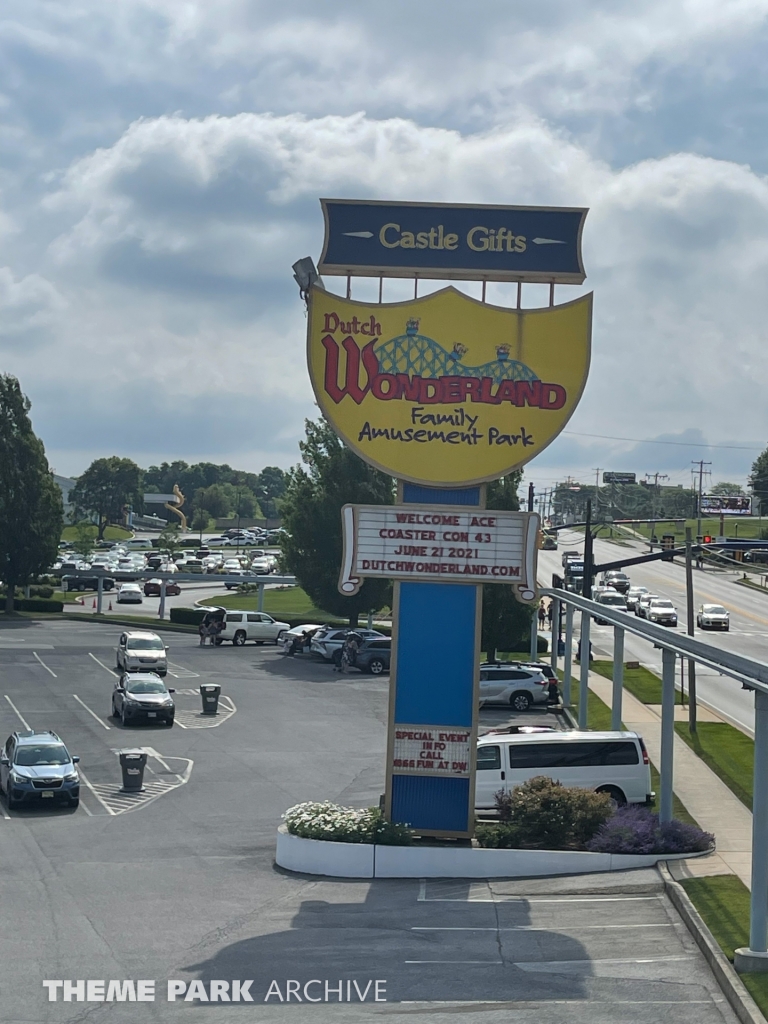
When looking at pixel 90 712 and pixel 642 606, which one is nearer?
pixel 90 712

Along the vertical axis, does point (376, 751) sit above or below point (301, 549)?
below

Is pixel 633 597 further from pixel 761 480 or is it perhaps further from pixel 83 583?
pixel 761 480

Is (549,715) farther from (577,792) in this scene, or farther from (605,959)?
(605,959)

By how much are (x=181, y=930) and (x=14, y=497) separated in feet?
189

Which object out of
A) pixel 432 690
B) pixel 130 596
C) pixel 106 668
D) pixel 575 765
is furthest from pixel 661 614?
pixel 432 690

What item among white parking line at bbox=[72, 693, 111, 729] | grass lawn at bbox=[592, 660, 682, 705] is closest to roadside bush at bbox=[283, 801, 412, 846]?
white parking line at bbox=[72, 693, 111, 729]

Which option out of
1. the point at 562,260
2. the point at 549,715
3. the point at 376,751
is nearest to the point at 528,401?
the point at 562,260

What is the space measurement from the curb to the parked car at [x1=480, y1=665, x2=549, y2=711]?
23.1 m

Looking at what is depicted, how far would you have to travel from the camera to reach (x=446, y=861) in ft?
73.7

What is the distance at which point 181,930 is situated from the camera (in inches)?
728

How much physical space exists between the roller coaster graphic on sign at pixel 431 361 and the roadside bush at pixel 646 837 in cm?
917

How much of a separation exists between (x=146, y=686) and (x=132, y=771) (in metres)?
10.0

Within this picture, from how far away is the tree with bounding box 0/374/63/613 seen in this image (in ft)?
236

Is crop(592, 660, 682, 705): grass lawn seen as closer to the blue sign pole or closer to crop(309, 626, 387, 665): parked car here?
crop(309, 626, 387, 665): parked car
